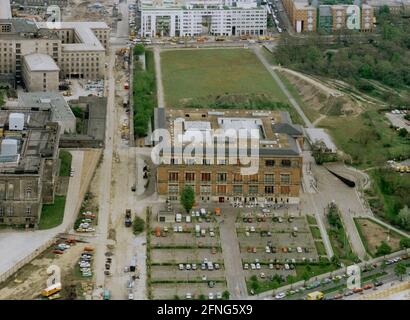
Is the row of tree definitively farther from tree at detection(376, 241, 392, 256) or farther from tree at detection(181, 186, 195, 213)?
tree at detection(376, 241, 392, 256)

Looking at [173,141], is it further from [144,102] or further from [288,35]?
[288,35]

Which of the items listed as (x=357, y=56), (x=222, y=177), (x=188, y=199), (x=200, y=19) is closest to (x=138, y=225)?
(x=188, y=199)

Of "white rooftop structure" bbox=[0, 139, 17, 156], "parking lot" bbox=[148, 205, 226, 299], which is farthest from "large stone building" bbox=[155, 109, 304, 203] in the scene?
"white rooftop structure" bbox=[0, 139, 17, 156]

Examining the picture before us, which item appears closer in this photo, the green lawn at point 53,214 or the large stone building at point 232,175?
the green lawn at point 53,214

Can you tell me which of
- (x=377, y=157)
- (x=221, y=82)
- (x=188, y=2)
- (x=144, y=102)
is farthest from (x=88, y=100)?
(x=188, y=2)

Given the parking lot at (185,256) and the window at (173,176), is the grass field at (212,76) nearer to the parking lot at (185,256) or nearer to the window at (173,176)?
the window at (173,176)

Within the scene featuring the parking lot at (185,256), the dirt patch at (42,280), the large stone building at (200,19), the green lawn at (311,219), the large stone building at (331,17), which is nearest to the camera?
the dirt patch at (42,280)

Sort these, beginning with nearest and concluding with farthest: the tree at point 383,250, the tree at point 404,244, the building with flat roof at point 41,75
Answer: the tree at point 383,250 → the tree at point 404,244 → the building with flat roof at point 41,75

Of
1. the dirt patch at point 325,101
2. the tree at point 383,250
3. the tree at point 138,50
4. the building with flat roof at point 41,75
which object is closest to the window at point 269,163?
the tree at point 383,250

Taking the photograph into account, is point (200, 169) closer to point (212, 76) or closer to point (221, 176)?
point (221, 176)
